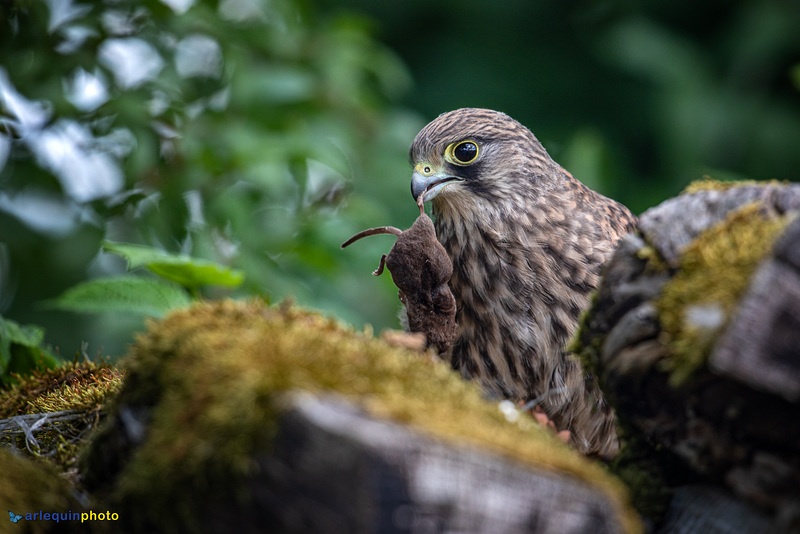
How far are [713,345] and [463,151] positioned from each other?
5.55 ft

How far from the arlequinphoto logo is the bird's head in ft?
5.26

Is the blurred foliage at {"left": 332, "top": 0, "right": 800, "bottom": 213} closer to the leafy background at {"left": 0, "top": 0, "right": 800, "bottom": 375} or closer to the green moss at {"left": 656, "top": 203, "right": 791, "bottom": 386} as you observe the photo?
the leafy background at {"left": 0, "top": 0, "right": 800, "bottom": 375}

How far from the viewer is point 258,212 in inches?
134

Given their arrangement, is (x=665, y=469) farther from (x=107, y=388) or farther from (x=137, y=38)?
(x=137, y=38)

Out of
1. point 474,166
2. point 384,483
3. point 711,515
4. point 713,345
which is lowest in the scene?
point 474,166

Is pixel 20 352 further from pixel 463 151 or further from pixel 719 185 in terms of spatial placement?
pixel 719 185

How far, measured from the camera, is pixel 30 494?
4.72ft

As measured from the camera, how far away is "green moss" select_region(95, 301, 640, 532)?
1.20 meters

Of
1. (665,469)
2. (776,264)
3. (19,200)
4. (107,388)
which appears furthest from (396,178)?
(776,264)

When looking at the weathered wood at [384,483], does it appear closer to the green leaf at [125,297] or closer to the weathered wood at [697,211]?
the weathered wood at [697,211]

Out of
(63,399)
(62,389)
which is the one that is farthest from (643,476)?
(62,389)

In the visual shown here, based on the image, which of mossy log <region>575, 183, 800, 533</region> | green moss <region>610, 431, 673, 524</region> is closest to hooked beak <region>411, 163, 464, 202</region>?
mossy log <region>575, 183, 800, 533</region>

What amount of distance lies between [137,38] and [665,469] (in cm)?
285

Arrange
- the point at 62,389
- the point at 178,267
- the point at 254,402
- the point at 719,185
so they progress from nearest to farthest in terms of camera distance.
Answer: the point at 254,402, the point at 719,185, the point at 62,389, the point at 178,267
